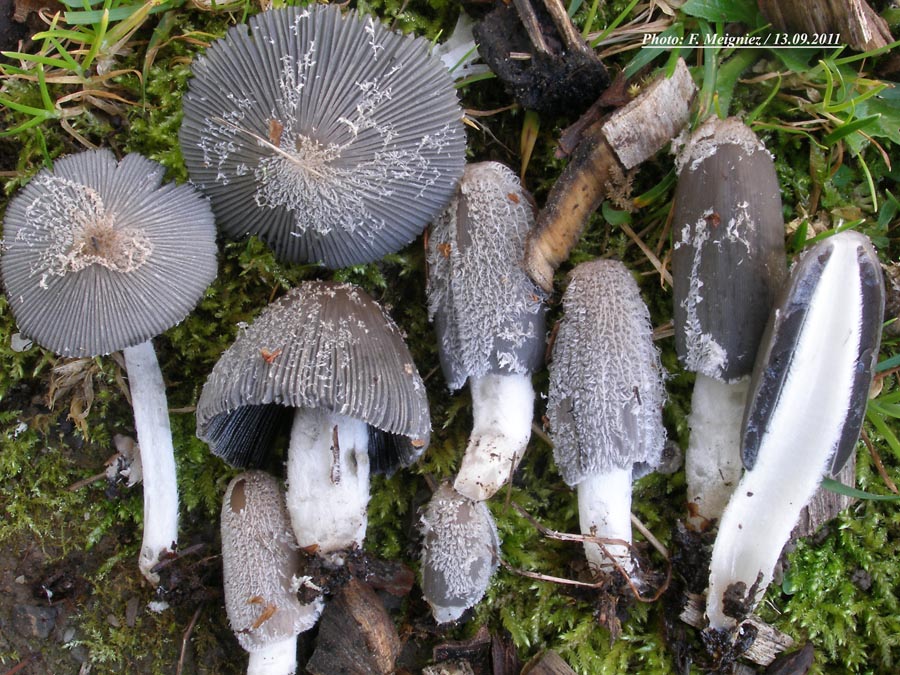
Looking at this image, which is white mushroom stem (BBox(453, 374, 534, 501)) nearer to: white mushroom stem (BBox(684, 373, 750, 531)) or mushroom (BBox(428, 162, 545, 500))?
mushroom (BBox(428, 162, 545, 500))

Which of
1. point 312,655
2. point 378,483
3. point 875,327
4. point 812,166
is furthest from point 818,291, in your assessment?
point 312,655

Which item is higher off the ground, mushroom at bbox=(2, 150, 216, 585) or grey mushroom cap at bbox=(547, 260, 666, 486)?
mushroom at bbox=(2, 150, 216, 585)

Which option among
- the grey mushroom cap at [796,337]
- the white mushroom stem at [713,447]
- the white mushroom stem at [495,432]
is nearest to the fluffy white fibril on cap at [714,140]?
the grey mushroom cap at [796,337]

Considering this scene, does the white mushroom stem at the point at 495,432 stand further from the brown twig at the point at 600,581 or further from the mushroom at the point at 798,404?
the mushroom at the point at 798,404

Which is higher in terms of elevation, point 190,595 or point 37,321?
point 37,321

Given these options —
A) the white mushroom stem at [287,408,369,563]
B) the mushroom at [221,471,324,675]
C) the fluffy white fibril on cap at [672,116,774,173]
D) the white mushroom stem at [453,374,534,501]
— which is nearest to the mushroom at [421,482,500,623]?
the white mushroom stem at [453,374,534,501]

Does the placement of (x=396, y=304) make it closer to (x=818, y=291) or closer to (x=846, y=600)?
(x=818, y=291)
